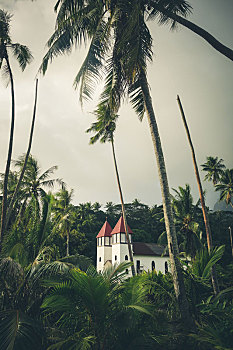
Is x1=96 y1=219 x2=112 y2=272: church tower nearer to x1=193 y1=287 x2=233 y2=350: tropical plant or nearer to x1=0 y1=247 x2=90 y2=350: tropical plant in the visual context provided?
x1=0 y1=247 x2=90 y2=350: tropical plant

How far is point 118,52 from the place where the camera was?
7938 mm

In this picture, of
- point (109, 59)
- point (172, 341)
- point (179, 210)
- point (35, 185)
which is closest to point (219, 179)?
point (179, 210)

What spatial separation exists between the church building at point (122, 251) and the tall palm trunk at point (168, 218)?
29.1 metres

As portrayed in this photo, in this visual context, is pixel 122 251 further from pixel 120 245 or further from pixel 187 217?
pixel 187 217

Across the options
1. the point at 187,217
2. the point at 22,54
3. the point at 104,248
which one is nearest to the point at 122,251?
the point at 104,248

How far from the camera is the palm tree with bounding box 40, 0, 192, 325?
741 centimetres

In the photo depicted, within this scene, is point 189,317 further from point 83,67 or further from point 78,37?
point 78,37

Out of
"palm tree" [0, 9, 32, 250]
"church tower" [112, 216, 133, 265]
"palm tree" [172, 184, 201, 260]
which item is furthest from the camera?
"church tower" [112, 216, 133, 265]

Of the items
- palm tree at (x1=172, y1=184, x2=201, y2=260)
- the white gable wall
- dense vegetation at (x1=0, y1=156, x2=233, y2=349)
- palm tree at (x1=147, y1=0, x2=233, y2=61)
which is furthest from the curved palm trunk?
the white gable wall

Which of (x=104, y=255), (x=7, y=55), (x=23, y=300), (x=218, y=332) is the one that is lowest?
(x=218, y=332)

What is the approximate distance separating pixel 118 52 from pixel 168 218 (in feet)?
16.5

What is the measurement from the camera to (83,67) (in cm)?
841

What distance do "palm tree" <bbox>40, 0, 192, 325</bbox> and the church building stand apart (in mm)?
28132

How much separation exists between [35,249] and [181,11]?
27.9 feet
